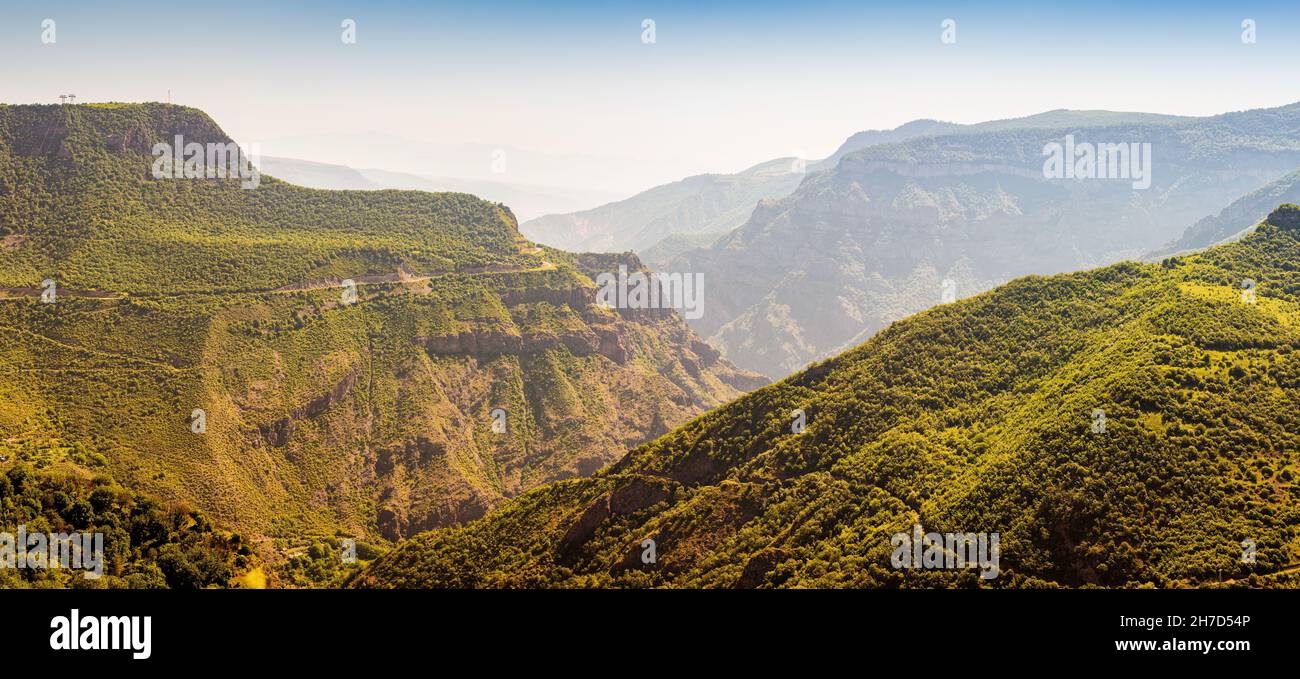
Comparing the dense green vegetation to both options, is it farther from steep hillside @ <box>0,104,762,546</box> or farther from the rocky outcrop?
the rocky outcrop

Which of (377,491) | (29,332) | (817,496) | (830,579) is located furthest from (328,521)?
(830,579)
